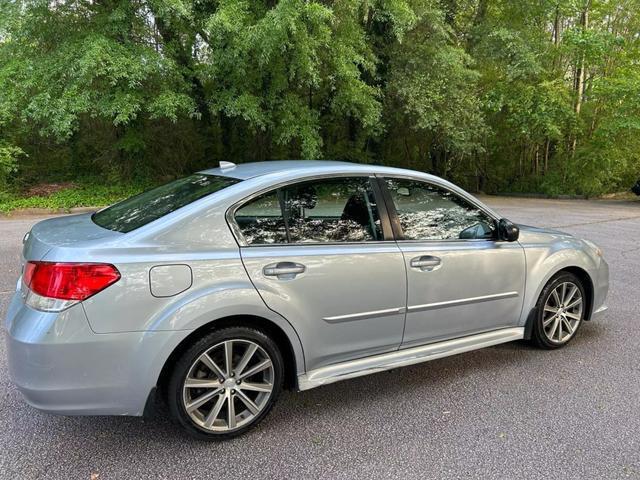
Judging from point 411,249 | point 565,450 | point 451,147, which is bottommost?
point 565,450

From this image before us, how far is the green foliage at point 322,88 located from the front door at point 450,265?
8.12m

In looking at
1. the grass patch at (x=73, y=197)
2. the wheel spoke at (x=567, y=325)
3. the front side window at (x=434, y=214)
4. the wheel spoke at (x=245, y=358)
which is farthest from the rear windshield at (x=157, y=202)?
the grass patch at (x=73, y=197)

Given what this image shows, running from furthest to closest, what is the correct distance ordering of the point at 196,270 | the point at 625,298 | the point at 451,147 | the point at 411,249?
the point at 451,147, the point at 625,298, the point at 411,249, the point at 196,270

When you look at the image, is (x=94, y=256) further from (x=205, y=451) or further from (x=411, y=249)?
(x=411, y=249)

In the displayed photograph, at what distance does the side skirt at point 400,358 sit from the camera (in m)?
2.99

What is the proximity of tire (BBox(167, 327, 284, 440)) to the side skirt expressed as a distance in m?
0.24

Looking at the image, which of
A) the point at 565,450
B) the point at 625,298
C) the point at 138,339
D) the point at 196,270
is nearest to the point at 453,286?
the point at 565,450

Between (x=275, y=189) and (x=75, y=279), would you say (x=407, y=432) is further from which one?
(x=75, y=279)

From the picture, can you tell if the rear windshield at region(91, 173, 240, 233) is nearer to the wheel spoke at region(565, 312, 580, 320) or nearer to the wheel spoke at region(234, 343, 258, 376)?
the wheel spoke at region(234, 343, 258, 376)

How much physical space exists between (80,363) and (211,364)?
0.65 meters

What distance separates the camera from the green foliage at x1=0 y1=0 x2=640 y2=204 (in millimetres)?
11828

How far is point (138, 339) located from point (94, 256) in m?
0.47

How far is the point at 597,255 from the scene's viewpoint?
169 inches

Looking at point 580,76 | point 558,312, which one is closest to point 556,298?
point 558,312
